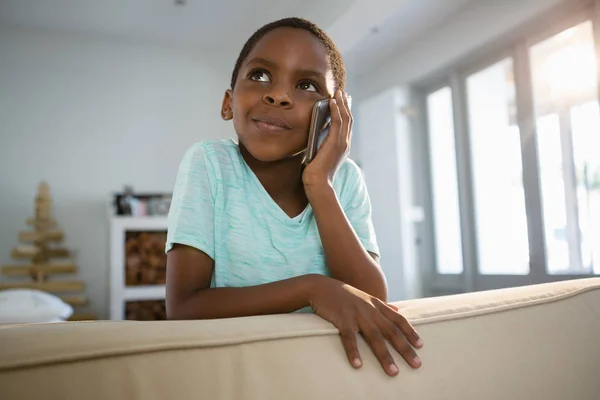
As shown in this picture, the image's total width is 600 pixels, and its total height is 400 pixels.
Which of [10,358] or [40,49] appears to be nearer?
[10,358]

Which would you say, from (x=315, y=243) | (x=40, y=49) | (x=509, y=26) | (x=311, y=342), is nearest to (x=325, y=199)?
(x=315, y=243)

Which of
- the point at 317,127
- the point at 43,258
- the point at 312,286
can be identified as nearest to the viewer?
the point at 312,286

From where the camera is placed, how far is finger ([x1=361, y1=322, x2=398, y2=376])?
0.49m

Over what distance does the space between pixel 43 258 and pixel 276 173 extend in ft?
11.9

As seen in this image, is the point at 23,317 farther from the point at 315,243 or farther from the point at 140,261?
the point at 315,243

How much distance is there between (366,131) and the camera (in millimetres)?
4867

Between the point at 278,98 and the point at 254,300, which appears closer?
the point at 254,300

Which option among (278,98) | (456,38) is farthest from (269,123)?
(456,38)

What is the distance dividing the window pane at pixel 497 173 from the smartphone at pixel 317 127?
9.34 feet

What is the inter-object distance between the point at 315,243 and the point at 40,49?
4.33 metres

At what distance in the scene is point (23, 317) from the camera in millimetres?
2537

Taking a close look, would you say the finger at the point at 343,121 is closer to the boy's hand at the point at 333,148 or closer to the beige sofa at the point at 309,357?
the boy's hand at the point at 333,148

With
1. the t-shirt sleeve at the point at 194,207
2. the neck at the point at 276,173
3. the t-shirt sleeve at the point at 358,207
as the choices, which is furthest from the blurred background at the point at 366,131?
the t-shirt sleeve at the point at 194,207

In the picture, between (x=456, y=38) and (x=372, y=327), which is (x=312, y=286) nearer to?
(x=372, y=327)
